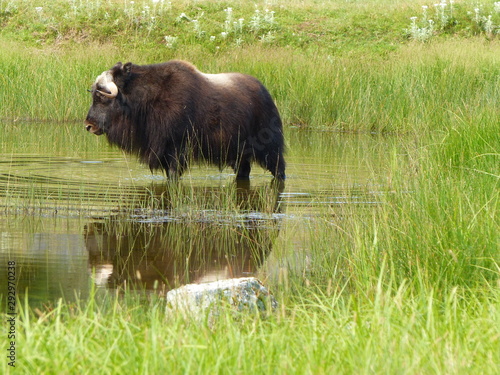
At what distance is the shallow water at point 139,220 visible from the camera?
614cm

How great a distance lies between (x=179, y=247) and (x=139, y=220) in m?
1.12

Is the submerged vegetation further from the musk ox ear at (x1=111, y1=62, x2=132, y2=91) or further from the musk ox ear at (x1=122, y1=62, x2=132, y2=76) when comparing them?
A: the musk ox ear at (x1=122, y1=62, x2=132, y2=76)

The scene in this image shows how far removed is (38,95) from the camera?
57.5ft

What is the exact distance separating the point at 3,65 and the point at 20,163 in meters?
6.98

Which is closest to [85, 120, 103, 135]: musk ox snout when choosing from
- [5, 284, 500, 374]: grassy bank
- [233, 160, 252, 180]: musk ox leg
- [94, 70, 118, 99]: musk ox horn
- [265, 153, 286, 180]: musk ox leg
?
[94, 70, 118, 99]: musk ox horn

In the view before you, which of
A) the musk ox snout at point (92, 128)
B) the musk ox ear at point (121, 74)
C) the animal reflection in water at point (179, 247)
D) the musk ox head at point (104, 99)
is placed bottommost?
the animal reflection in water at point (179, 247)

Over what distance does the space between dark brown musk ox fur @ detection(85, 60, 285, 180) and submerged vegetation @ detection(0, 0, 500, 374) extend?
0.51m

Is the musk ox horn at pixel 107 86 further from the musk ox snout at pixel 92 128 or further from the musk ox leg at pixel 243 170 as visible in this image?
the musk ox leg at pixel 243 170

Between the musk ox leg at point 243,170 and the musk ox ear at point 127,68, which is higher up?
the musk ox ear at point 127,68

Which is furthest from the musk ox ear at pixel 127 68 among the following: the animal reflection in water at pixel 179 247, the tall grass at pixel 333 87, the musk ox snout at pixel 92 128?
the tall grass at pixel 333 87

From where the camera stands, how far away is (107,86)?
1050cm

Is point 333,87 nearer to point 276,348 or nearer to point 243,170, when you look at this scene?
point 243,170

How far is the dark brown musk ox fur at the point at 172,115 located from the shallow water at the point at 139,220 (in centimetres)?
41

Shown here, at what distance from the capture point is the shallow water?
6.14 m
